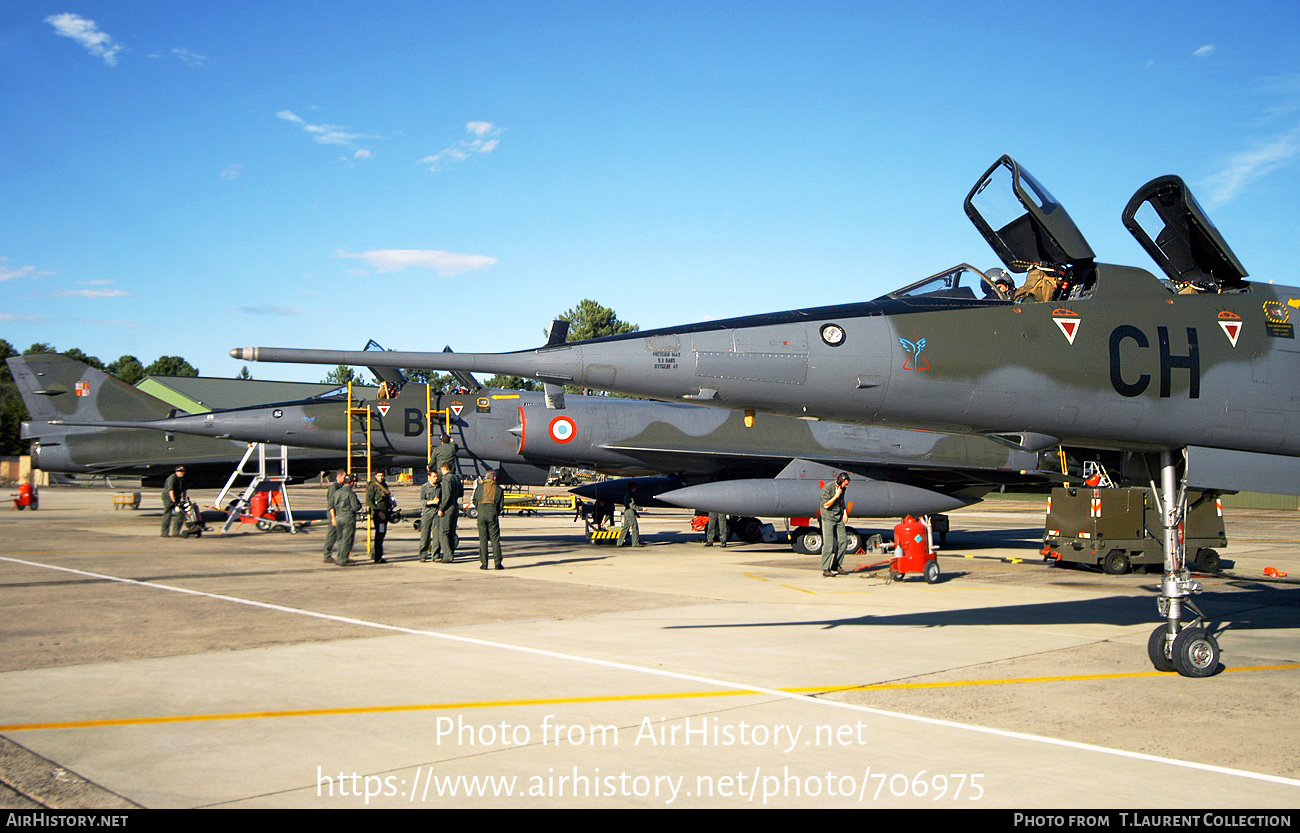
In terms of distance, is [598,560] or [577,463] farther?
[577,463]

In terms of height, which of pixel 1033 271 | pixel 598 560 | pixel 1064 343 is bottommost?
pixel 598 560

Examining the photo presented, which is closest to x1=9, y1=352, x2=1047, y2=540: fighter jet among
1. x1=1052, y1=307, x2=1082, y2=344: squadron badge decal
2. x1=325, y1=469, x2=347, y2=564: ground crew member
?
x1=325, y1=469, x2=347, y2=564: ground crew member

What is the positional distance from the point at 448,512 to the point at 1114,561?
1131cm

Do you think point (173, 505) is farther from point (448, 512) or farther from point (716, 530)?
point (716, 530)

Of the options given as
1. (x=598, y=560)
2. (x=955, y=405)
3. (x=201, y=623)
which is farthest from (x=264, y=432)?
(x=955, y=405)

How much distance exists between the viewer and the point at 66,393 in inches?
1082

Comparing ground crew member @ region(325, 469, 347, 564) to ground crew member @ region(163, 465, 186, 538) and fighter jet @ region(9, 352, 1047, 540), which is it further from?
ground crew member @ region(163, 465, 186, 538)

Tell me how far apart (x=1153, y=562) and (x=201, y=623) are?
45.0 feet

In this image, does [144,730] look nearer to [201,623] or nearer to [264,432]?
[201,623]

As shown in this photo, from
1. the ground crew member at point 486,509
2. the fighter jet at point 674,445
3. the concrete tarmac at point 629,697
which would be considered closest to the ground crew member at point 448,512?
the ground crew member at point 486,509

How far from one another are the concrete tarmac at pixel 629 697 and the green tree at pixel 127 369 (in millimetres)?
100145

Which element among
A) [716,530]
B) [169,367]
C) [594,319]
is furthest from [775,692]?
[169,367]

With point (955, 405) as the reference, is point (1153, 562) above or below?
below

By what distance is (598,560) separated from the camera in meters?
16.5
